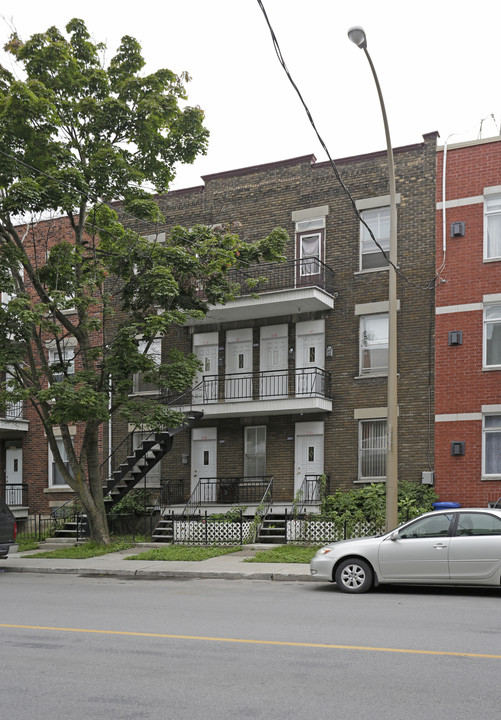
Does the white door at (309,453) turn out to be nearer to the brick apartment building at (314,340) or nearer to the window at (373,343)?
the brick apartment building at (314,340)

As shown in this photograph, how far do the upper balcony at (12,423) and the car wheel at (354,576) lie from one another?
700 inches

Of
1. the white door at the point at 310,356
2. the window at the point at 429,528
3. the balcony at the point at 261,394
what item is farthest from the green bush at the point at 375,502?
the window at the point at 429,528

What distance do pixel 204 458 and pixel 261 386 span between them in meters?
3.03

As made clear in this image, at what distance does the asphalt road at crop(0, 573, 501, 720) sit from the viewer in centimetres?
584

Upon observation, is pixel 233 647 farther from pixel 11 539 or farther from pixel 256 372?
pixel 256 372

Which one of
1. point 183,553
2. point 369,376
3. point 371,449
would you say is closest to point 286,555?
point 183,553

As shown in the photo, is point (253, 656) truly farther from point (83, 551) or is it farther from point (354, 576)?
point (83, 551)

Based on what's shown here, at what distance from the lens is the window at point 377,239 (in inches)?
889

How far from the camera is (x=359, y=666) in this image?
23.0ft

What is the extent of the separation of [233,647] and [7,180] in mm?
13868

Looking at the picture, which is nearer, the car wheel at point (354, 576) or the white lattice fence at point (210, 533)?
the car wheel at point (354, 576)

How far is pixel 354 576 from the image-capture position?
40.3 ft

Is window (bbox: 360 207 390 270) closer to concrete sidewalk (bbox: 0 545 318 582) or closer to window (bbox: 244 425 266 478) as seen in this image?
window (bbox: 244 425 266 478)

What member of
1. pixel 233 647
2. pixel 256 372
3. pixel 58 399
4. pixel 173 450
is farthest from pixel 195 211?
pixel 233 647
